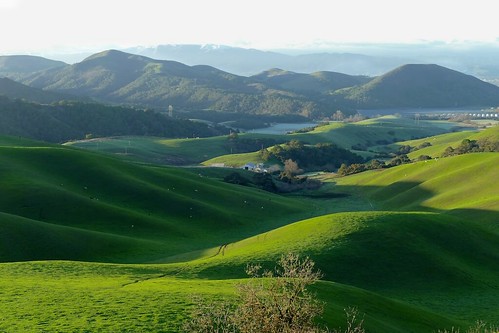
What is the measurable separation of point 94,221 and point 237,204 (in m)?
30.0

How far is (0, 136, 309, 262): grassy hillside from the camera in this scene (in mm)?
67875

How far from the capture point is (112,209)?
283ft

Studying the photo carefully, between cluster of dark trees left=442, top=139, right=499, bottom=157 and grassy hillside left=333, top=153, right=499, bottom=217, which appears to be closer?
grassy hillside left=333, top=153, right=499, bottom=217

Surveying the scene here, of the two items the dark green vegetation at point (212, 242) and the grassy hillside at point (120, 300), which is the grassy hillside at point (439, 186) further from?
the grassy hillside at point (120, 300)

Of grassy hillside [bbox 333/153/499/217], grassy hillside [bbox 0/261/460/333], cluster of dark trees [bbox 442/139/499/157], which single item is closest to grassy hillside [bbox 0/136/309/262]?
grassy hillside [bbox 0/261/460/333]

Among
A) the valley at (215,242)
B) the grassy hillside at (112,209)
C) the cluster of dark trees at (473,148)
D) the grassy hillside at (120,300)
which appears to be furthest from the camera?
the cluster of dark trees at (473,148)

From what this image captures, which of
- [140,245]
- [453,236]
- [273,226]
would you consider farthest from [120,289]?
[273,226]

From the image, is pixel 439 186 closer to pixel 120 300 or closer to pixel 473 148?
pixel 473 148

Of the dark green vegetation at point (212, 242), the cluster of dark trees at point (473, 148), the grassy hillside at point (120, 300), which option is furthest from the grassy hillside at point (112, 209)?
the cluster of dark trees at point (473, 148)

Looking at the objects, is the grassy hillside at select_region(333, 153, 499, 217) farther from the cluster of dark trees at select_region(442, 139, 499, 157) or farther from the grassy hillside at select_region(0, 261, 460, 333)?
the grassy hillside at select_region(0, 261, 460, 333)

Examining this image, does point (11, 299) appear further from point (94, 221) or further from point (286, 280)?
point (94, 221)

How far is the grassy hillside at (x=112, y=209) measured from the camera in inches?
2672

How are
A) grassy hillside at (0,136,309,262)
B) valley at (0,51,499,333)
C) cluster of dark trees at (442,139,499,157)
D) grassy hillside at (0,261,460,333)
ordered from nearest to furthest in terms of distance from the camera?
grassy hillside at (0,261,460,333) → valley at (0,51,499,333) → grassy hillside at (0,136,309,262) → cluster of dark trees at (442,139,499,157)

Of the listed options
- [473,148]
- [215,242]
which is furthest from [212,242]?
[473,148]
